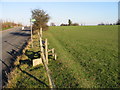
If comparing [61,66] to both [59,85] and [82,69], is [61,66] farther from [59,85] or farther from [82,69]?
[59,85]

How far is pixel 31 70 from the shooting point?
24.2ft

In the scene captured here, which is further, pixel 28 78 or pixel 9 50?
pixel 9 50

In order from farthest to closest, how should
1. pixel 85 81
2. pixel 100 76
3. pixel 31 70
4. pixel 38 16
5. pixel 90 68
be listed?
pixel 38 16 < pixel 90 68 < pixel 31 70 < pixel 100 76 < pixel 85 81

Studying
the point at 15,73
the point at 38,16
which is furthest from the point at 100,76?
the point at 38,16

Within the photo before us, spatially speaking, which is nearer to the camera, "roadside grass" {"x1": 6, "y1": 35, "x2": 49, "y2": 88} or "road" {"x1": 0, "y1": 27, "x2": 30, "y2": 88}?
"roadside grass" {"x1": 6, "y1": 35, "x2": 49, "y2": 88}

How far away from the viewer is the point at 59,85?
5629 mm

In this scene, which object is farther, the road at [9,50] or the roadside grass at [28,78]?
the road at [9,50]

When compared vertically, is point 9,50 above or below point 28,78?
above

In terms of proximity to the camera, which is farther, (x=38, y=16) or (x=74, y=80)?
(x=38, y=16)

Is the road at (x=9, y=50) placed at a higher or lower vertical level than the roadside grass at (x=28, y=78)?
higher

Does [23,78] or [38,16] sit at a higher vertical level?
[38,16]

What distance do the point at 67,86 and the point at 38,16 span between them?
72.6 ft

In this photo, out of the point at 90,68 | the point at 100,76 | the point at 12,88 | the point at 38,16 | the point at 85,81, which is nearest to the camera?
the point at 12,88

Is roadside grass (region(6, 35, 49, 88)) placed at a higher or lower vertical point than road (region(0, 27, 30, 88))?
lower
